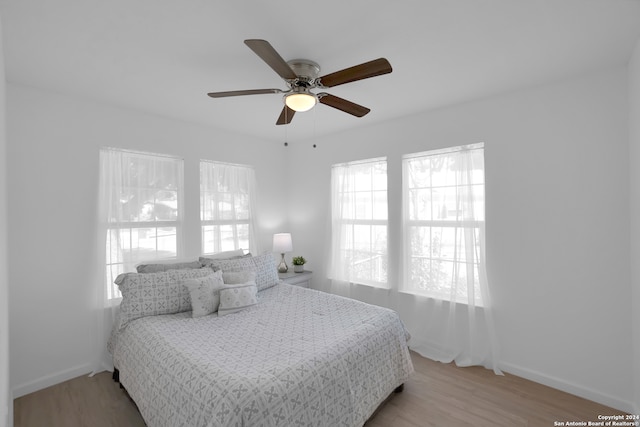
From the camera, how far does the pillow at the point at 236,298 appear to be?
2547mm

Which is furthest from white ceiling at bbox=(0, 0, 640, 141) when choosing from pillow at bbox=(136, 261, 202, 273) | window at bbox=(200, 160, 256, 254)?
pillow at bbox=(136, 261, 202, 273)

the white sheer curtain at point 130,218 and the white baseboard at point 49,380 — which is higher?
the white sheer curtain at point 130,218

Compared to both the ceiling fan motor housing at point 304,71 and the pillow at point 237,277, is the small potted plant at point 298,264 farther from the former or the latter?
the ceiling fan motor housing at point 304,71

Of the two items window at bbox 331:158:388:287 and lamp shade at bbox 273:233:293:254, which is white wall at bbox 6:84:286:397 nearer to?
lamp shade at bbox 273:233:293:254

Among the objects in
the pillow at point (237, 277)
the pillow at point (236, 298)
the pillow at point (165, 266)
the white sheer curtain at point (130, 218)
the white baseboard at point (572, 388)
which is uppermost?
the white sheer curtain at point (130, 218)

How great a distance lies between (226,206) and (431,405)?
10.00 ft

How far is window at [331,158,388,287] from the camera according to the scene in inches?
143

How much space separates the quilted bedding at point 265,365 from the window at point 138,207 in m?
0.88

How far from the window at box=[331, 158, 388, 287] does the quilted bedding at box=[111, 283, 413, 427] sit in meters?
1.13

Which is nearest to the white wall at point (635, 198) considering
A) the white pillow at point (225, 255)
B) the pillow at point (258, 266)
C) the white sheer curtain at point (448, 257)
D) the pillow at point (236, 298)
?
the white sheer curtain at point (448, 257)

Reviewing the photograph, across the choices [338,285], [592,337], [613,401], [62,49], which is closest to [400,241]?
[338,285]

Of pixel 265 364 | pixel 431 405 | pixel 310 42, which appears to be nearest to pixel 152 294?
pixel 265 364

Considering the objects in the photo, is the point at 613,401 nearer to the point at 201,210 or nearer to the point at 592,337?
the point at 592,337

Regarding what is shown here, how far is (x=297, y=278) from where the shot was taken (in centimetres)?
389
